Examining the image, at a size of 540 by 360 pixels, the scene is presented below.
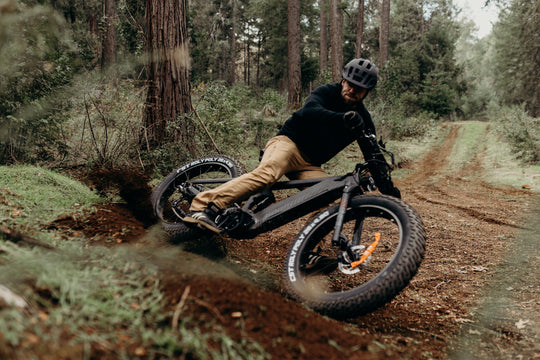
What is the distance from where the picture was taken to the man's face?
3512 mm

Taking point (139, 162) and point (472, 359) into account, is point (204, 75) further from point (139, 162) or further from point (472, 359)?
point (472, 359)

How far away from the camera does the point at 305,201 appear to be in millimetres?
3248

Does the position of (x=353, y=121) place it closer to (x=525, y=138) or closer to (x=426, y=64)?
(x=525, y=138)

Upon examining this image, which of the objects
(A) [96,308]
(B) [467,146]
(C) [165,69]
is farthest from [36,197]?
(B) [467,146]

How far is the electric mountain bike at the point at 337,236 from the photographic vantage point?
2463 mm

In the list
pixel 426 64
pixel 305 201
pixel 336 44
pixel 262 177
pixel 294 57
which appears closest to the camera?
pixel 305 201

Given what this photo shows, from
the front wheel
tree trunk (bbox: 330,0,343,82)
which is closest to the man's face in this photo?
the front wheel

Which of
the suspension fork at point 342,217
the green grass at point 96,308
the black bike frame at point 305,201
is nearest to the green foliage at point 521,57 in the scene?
the black bike frame at point 305,201

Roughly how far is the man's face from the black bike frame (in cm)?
86

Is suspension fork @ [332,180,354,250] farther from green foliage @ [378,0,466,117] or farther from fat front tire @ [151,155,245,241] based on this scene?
green foliage @ [378,0,466,117]

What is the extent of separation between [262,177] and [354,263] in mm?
1253

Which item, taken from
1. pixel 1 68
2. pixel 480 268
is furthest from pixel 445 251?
pixel 1 68

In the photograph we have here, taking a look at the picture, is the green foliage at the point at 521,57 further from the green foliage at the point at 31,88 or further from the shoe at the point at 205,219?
the shoe at the point at 205,219

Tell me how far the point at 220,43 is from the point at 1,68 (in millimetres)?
25110
